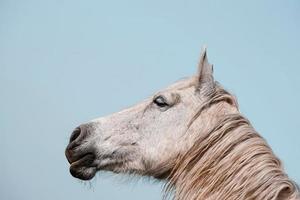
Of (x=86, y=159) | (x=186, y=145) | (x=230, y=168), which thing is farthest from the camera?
(x=86, y=159)

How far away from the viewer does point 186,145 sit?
3375 mm

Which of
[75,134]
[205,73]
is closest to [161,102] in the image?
[205,73]

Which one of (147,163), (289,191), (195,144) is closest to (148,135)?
(147,163)

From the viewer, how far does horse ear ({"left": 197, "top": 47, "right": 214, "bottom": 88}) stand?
141 inches

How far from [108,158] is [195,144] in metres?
0.70

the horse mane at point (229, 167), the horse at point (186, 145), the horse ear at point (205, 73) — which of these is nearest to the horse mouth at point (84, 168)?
the horse at point (186, 145)

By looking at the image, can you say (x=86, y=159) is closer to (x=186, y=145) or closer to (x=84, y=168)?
(x=84, y=168)

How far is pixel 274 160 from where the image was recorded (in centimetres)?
301

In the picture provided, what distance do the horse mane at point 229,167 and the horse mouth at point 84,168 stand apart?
0.60 m

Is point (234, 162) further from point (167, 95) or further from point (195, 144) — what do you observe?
point (167, 95)

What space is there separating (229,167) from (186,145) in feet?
1.39

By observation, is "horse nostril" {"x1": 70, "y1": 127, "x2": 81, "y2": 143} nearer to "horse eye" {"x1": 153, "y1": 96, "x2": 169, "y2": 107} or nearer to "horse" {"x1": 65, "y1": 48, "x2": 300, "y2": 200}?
"horse" {"x1": 65, "y1": 48, "x2": 300, "y2": 200}

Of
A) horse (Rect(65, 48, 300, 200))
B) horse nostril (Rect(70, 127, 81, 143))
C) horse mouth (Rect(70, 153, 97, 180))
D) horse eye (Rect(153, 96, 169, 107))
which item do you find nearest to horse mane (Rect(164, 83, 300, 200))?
horse (Rect(65, 48, 300, 200))

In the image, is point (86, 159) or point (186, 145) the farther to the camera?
point (86, 159)
